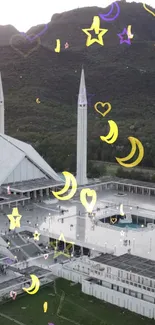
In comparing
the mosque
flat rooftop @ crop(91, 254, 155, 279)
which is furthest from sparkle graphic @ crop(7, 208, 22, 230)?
flat rooftop @ crop(91, 254, 155, 279)

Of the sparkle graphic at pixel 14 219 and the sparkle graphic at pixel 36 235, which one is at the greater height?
the sparkle graphic at pixel 14 219

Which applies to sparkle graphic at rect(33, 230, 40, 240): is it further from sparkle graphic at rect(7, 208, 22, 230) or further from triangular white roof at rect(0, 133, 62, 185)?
triangular white roof at rect(0, 133, 62, 185)

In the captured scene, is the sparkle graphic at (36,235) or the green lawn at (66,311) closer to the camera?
the green lawn at (66,311)

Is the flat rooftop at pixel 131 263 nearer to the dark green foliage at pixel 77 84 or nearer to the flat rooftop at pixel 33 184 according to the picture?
the flat rooftop at pixel 33 184

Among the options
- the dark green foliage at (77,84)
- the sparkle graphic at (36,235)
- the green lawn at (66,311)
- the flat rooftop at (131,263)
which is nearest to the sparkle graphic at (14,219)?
the sparkle graphic at (36,235)

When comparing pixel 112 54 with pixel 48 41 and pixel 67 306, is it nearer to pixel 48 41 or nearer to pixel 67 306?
pixel 48 41

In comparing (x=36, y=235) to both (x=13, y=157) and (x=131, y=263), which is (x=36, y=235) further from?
(x=13, y=157)

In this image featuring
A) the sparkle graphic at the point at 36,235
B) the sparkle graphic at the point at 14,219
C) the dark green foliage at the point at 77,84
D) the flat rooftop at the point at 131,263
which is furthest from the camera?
the dark green foliage at the point at 77,84
